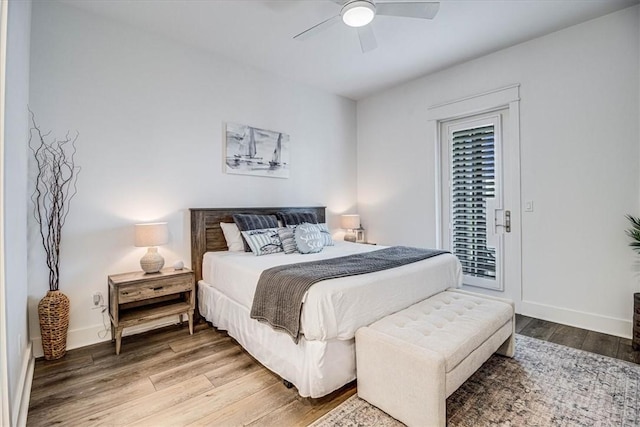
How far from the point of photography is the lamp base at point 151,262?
2.83m

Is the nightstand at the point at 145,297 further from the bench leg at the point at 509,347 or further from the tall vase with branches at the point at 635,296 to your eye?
the tall vase with branches at the point at 635,296

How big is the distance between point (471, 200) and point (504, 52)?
1.74 meters

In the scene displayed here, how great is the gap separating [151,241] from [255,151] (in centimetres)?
168

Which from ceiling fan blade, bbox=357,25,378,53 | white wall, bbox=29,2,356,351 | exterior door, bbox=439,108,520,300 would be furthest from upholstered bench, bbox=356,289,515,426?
white wall, bbox=29,2,356,351

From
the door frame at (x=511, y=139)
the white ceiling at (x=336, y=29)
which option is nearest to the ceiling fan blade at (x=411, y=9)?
the white ceiling at (x=336, y=29)

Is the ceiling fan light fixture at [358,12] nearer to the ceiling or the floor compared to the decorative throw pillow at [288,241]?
nearer to the ceiling

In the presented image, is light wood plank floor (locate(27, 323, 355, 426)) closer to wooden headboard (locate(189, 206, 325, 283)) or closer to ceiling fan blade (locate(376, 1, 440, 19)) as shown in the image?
wooden headboard (locate(189, 206, 325, 283))

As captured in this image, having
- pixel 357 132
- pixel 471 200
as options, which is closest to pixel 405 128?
pixel 357 132

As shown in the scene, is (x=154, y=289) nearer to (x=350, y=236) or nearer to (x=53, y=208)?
(x=53, y=208)

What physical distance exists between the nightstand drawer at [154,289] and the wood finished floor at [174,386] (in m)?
0.46

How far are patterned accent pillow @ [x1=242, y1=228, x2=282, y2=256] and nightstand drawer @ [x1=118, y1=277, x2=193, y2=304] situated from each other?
26.6 inches

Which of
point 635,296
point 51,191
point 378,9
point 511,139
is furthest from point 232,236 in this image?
point 635,296

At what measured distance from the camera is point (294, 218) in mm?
3881

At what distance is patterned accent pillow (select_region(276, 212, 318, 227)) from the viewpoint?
3814mm
